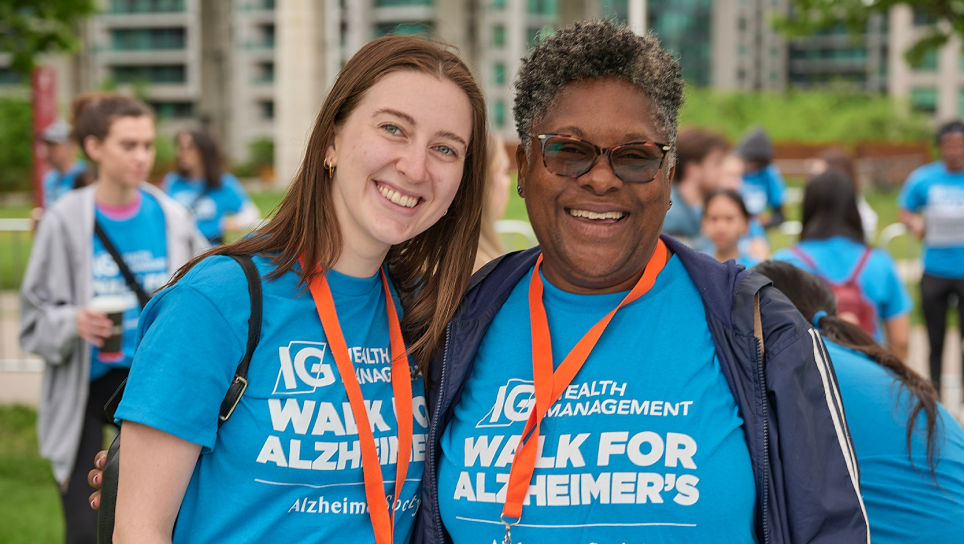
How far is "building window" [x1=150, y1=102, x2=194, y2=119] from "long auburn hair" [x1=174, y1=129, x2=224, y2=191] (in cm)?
8385

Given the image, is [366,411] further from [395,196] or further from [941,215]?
[941,215]

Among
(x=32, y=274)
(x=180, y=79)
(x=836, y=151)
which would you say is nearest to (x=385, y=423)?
(x=32, y=274)

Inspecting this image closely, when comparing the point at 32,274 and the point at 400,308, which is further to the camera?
the point at 32,274

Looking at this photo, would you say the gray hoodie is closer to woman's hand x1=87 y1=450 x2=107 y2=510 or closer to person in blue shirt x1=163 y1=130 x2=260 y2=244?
woman's hand x1=87 y1=450 x2=107 y2=510

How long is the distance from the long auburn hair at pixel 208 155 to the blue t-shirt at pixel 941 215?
260 inches

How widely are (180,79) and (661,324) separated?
93584 millimetres

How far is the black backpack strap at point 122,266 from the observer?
4812mm

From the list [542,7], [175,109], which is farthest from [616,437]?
[542,7]

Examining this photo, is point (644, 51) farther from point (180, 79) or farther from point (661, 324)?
point (180, 79)

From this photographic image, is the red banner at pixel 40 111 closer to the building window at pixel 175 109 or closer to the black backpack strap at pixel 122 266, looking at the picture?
the black backpack strap at pixel 122 266

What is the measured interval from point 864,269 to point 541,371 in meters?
3.84

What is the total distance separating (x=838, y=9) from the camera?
1259 centimetres

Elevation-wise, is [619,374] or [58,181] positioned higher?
[58,181]

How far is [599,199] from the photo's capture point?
2.32m
